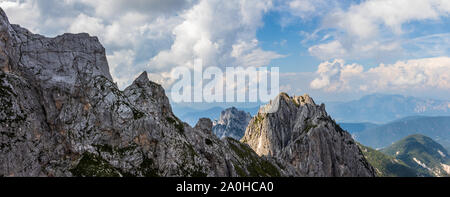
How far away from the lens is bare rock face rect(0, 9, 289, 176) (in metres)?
64.0

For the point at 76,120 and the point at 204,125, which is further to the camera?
the point at 204,125

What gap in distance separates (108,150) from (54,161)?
12.8 m

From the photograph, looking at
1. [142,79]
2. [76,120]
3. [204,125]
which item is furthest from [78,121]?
[204,125]

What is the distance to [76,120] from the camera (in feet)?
245

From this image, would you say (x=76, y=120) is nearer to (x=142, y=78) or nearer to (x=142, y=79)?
(x=142, y=79)

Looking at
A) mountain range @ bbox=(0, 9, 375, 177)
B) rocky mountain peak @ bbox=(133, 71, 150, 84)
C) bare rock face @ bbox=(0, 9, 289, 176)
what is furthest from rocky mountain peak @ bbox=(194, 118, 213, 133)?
rocky mountain peak @ bbox=(133, 71, 150, 84)

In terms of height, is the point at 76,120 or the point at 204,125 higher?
the point at 76,120

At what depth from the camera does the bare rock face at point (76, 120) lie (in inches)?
2520
